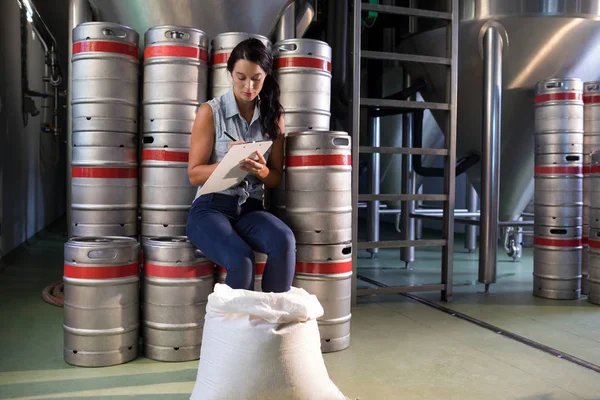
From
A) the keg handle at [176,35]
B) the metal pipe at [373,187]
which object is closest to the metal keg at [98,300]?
the keg handle at [176,35]

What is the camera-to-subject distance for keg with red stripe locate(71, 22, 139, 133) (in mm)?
2615

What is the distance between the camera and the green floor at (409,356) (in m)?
2.16

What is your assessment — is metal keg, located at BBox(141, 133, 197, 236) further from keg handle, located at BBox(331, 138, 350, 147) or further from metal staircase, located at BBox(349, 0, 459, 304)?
metal staircase, located at BBox(349, 0, 459, 304)

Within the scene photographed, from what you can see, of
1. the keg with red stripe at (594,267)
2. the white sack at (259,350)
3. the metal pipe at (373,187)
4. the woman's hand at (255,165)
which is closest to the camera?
the white sack at (259,350)

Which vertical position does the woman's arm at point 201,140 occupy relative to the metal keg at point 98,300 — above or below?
above

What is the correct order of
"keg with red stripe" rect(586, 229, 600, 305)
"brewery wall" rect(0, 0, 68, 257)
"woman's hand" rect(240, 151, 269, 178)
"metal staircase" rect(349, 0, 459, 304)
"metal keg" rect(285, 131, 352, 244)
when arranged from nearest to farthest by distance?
"woman's hand" rect(240, 151, 269, 178), "metal keg" rect(285, 131, 352, 244), "metal staircase" rect(349, 0, 459, 304), "keg with red stripe" rect(586, 229, 600, 305), "brewery wall" rect(0, 0, 68, 257)

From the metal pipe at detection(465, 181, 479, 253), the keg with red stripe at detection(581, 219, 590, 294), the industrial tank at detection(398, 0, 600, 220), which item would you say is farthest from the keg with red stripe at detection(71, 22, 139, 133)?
the metal pipe at detection(465, 181, 479, 253)

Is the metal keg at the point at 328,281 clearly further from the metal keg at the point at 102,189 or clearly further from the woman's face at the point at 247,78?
the metal keg at the point at 102,189

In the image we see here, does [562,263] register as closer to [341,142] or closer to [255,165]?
[341,142]

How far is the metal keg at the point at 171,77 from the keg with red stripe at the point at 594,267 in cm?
267

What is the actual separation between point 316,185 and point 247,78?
1.89ft

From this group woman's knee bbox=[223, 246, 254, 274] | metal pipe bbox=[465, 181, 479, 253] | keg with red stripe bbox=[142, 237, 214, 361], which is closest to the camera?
woman's knee bbox=[223, 246, 254, 274]

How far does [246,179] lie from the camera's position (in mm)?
2361

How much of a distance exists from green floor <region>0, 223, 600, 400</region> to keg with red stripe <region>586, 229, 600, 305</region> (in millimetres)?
83
